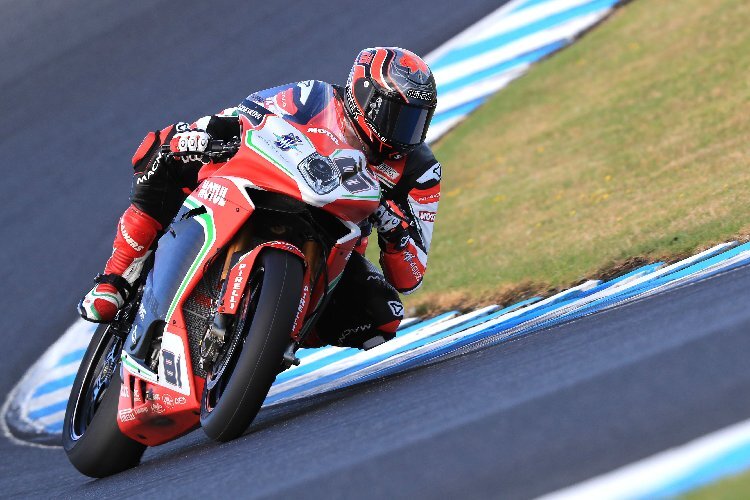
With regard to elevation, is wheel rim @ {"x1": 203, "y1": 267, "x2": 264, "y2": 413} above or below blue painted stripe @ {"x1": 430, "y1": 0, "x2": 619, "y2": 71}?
above

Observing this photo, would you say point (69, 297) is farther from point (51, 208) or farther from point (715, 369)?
point (715, 369)

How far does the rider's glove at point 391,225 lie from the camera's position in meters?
5.55

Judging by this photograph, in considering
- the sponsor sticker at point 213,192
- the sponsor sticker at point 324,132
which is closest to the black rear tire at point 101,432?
the sponsor sticker at point 213,192

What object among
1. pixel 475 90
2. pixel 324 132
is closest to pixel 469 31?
pixel 475 90

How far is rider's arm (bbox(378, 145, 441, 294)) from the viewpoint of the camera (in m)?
5.90

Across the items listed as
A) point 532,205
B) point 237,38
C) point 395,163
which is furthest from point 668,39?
point 395,163

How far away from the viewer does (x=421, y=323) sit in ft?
26.1

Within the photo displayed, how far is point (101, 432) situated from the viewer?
562cm

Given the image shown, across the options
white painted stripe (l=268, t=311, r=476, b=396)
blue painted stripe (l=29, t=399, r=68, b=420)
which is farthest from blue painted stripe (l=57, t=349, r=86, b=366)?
white painted stripe (l=268, t=311, r=476, b=396)

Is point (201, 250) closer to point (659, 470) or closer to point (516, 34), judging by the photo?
point (659, 470)

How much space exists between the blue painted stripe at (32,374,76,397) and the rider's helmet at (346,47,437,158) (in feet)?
11.2

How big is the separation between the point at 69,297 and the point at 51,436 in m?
2.15

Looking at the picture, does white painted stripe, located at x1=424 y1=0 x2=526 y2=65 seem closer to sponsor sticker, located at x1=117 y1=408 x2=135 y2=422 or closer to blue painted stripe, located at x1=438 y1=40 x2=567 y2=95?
blue painted stripe, located at x1=438 y1=40 x2=567 y2=95

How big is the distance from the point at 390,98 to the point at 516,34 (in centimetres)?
696
